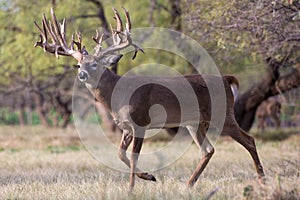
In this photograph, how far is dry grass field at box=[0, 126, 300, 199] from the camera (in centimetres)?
645

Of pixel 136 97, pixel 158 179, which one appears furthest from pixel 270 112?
pixel 136 97

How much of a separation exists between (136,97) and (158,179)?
137 cm

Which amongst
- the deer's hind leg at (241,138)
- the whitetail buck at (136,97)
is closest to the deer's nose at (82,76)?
the whitetail buck at (136,97)

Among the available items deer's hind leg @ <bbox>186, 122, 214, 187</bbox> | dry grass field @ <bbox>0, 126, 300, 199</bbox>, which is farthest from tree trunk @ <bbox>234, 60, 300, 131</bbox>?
deer's hind leg @ <bbox>186, 122, 214, 187</bbox>

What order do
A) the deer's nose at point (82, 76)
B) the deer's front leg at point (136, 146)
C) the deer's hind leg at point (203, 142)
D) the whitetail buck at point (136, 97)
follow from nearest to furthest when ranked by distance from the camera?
the deer's nose at point (82, 76) < the deer's front leg at point (136, 146) < the whitetail buck at point (136, 97) < the deer's hind leg at point (203, 142)

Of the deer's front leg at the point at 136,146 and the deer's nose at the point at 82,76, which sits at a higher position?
the deer's nose at the point at 82,76

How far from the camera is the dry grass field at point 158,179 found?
254 inches

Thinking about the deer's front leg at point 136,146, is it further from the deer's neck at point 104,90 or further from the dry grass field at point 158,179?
the deer's neck at point 104,90

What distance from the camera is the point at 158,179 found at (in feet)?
29.2

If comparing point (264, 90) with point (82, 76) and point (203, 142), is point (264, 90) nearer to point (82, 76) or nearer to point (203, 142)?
point (203, 142)

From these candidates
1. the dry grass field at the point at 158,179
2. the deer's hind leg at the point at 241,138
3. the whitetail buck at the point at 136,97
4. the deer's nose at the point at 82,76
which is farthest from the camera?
the deer's hind leg at the point at 241,138

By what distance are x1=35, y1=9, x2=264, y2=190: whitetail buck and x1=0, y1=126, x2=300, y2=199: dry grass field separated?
0.47 m

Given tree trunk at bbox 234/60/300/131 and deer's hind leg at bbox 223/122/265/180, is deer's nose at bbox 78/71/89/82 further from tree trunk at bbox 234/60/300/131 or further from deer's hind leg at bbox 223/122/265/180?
tree trunk at bbox 234/60/300/131

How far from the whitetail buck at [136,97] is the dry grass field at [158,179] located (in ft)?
1.55
